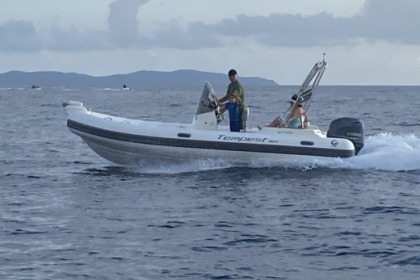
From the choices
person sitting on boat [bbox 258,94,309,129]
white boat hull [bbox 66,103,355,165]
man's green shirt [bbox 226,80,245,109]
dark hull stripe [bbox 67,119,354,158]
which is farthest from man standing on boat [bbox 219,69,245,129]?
person sitting on boat [bbox 258,94,309,129]

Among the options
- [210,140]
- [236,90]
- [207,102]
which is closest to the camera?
[210,140]

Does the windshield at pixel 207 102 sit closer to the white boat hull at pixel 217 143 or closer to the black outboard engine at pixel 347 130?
the white boat hull at pixel 217 143

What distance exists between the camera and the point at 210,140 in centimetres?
1689

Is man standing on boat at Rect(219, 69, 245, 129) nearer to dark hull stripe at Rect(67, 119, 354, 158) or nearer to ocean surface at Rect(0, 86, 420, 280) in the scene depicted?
dark hull stripe at Rect(67, 119, 354, 158)

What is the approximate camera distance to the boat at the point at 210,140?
1689 centimetres

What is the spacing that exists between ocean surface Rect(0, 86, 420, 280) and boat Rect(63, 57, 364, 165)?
0.25m

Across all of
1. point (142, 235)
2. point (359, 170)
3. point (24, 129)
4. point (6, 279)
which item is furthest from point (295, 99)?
point (24, 129)

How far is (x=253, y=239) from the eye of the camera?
11.2 metres

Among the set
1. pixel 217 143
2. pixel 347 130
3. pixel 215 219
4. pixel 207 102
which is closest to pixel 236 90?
pixel 207 102

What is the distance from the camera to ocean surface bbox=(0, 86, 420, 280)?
32.5 ft

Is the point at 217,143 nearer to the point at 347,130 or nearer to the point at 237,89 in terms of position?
the point at 237,89

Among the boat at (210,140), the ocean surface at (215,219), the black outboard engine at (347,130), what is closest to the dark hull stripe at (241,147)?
the boat at (210,140)

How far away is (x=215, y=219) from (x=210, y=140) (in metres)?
4.53

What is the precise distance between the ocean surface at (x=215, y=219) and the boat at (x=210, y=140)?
246mm
